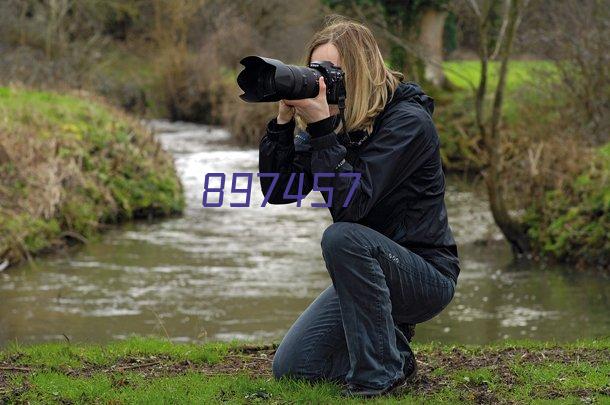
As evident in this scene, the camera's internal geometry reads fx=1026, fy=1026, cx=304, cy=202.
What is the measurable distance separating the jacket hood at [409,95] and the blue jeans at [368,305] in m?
0.61

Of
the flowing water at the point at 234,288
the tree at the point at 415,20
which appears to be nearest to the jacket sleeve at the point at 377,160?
the flowing water at the point at 234,288

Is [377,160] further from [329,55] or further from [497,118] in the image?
[497,118]

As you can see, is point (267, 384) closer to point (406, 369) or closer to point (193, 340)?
point (406, 369)

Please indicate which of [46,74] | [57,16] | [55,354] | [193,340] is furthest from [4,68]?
[55,354]

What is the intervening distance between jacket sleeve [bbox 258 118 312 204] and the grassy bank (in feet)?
25.4

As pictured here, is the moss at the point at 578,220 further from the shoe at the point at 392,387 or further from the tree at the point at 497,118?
the shoe at the point at 392,387

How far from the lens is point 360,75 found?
4484 millimetres

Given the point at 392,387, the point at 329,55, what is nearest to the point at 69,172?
the point at 329,55

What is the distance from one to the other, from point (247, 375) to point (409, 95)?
1632 millimetres

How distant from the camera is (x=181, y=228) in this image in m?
14.9

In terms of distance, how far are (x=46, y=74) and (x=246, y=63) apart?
848 inches

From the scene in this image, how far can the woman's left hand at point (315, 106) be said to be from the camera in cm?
423

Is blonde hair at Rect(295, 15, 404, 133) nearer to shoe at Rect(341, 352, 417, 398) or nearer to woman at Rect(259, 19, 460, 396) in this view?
woman at Rect(259, 19, 460, 396)

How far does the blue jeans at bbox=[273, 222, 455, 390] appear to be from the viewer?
434 centimetres
